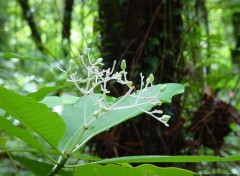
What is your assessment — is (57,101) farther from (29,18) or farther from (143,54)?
(29,18)

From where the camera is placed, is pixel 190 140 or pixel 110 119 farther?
pixel 190 140

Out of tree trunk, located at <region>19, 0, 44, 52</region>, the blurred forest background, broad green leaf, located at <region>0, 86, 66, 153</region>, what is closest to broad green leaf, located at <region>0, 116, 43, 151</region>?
broad green leaf, located at <region>0, 86, 66, 153</region>

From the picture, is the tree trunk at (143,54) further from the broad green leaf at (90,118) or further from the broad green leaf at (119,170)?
the broad green leaf at (119,170)

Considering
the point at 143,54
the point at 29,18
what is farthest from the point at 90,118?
the point at 29,18

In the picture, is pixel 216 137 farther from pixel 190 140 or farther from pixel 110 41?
pixel 110 41

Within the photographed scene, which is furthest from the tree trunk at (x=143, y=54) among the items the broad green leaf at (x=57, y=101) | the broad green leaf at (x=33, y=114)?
the broad green leaf at (x=33, y=114)

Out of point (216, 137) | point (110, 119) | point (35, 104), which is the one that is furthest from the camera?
point (216, 137)

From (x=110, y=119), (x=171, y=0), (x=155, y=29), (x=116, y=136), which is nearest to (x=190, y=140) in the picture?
(x=116, y=136)

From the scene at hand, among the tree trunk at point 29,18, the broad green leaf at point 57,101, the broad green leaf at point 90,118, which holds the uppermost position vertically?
the tree trunk at point 29,18
